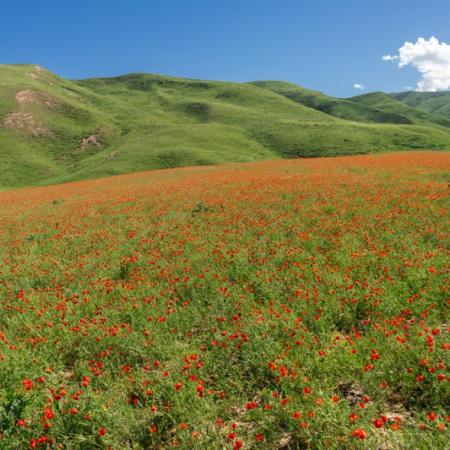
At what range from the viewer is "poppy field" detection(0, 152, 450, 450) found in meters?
4.18

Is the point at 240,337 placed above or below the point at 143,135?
below

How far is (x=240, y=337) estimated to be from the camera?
233 inches

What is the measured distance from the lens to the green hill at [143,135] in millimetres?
75062

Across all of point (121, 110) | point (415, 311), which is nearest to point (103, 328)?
point (415, 311)

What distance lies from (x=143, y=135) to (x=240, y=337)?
97737 mm

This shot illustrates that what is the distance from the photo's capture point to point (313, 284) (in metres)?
7.45

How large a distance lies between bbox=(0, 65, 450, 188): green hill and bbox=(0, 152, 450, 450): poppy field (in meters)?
60.3

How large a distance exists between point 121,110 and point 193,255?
131 m

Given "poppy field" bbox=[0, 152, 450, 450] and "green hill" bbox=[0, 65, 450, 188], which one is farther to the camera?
"green hill" bbox=[0, 65, 450, 188]

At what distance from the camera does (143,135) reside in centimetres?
9656

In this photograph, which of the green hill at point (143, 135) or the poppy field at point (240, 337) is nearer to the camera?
the poppy field at point (240, 337)

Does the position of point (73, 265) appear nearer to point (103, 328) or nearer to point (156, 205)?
point (103, 328)

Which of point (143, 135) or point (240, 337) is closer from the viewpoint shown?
point (240, 337)

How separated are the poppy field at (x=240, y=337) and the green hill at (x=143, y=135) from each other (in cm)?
6034
